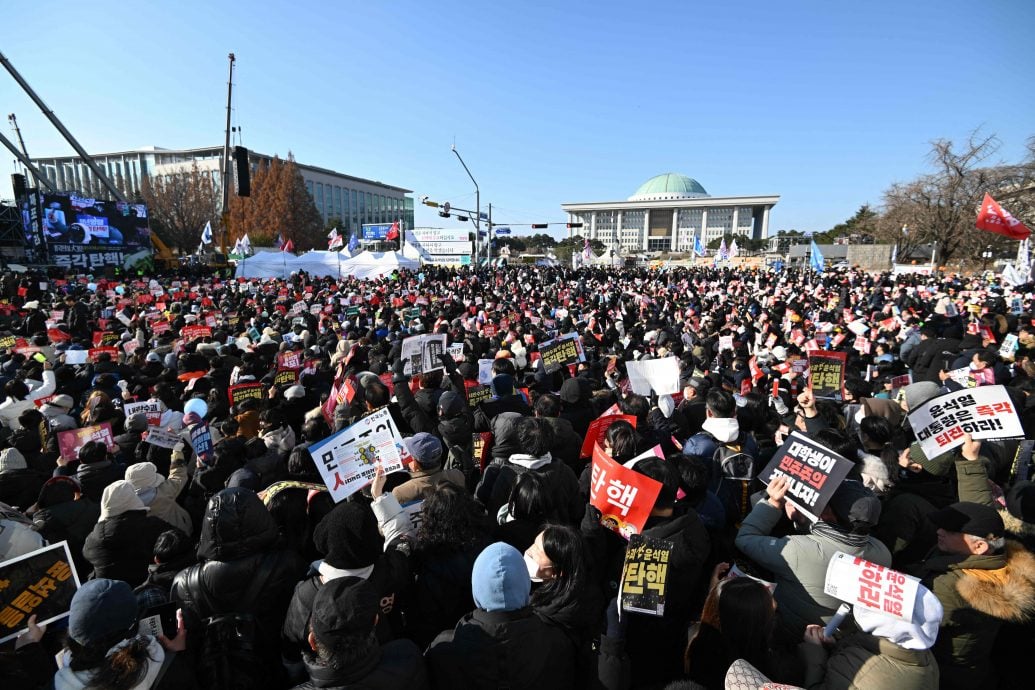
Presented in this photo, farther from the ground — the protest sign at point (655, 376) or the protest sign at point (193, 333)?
the protest sign at point (655, 376)

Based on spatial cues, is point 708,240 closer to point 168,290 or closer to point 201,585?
point 168,290

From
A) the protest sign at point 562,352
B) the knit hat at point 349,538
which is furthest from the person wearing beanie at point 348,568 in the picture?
the protest sign at point 562,352

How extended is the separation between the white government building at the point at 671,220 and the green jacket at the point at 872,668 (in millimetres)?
106504

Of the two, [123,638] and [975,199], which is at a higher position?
[975,199]

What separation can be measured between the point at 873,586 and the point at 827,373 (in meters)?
4.54

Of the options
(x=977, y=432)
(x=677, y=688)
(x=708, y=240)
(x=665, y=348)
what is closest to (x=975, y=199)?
(x=665, y=348)

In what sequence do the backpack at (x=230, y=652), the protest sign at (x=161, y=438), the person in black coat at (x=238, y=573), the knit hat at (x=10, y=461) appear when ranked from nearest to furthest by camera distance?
the backpack at (x=230, y=652) < the person in black coat at (x=238, y=573) < the knit hat at (x=10, y=461) < the protest sign at (x=161, y=438)

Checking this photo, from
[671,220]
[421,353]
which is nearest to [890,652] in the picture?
[421,353]

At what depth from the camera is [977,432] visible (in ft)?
11.4

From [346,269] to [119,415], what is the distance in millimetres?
24372

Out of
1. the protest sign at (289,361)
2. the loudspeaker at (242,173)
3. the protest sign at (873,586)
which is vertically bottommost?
the protest sign at (289,361)

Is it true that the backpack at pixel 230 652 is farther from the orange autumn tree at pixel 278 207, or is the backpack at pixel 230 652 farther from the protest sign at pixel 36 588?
the orange autumn tree at pixel 278 207

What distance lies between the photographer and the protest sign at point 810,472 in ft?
8.33

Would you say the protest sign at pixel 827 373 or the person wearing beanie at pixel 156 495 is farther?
the protest sign at pixel 827 373
